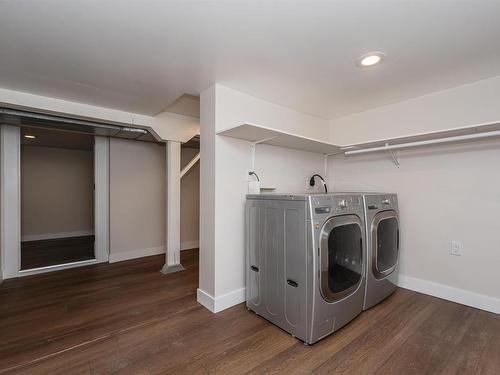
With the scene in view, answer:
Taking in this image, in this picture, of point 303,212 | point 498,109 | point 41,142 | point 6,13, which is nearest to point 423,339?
point 303,212

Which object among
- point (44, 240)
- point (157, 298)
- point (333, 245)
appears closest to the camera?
point (333, 245)

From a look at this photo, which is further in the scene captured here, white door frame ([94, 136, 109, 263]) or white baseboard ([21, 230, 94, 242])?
white baseboard ([21, 230, 94, 242])

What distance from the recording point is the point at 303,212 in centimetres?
168

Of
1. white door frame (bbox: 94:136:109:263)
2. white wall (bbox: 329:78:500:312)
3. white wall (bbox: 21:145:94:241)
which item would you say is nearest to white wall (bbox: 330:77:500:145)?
white wall (bbox: 329:78:500:312)

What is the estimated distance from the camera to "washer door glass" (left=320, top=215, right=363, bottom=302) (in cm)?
169

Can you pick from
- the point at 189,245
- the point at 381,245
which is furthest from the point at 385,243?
the point at 189,245

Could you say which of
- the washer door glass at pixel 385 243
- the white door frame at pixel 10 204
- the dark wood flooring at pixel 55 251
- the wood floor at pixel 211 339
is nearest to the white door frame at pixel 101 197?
the dark wood flooring at pixel 55 251

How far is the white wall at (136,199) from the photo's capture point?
370 centimetres

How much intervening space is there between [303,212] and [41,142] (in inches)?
229

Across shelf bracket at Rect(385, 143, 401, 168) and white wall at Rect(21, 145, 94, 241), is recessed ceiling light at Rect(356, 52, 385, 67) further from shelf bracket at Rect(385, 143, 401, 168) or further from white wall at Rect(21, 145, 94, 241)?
white wall at Rect(21, 145, 94, 241)

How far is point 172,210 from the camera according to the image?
3.24 m

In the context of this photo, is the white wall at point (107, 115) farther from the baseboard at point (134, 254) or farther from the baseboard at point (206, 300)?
the baseboard at point (206, 300)

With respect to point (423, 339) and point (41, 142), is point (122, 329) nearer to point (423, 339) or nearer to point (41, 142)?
point (423, 339)

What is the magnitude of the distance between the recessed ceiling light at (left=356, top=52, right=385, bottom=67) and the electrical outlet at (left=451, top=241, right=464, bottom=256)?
1.86m
